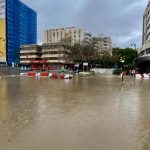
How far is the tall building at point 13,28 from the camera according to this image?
110938 millimetres

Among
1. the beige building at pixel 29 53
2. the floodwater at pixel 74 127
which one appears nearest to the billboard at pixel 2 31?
the beige building at pixel 29 53

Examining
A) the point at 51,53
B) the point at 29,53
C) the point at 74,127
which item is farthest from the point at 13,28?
the point at 74,127

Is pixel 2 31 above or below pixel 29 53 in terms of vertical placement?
above

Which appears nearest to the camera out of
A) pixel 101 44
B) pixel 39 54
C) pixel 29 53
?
pixel 101 44

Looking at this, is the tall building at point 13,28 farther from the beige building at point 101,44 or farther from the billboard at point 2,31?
the beige building at point 101,44

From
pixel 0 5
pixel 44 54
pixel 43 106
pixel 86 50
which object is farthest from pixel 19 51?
pixel 43 106

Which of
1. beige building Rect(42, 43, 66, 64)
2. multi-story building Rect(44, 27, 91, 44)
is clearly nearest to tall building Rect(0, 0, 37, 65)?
beige building Rect(42, 43, 66, 64)

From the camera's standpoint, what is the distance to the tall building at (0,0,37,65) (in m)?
111

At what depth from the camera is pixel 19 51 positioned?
4638 inches

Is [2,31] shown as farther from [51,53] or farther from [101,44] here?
[101,44]

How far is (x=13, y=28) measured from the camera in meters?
115

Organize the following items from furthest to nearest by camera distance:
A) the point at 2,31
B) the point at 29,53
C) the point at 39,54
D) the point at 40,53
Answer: the point at 39,54 → the point at 40,53 → the point at 29,53 → the point at 2,31

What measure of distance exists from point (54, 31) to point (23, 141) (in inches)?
5580

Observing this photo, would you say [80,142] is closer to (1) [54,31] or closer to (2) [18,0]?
(2) [18,0]
